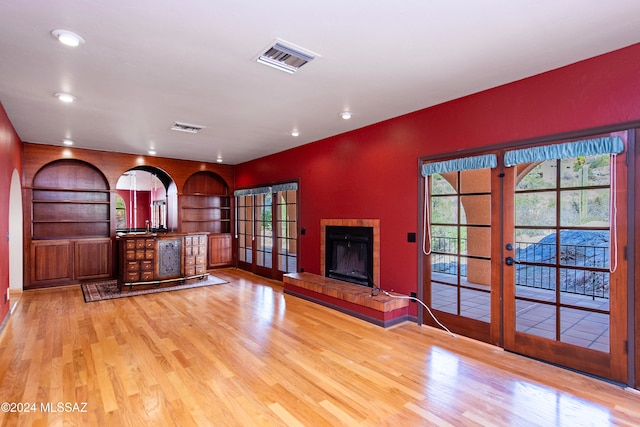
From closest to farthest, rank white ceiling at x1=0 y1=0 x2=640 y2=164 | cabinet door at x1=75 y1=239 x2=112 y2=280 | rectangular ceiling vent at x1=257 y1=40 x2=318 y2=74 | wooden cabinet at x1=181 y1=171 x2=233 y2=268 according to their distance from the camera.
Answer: white ceiling at x1=0 y1=0 x2=640 y2=164 → rectangular ceiling vent at x1=257 y1=40 x2=318 y2=74 → cabinet door at x1=75 y1=239 x2=112 y2=280 → wooden cabinet at x1=181 y1=171 x2=233 y2=268

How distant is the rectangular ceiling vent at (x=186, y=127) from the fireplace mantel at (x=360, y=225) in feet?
8.06

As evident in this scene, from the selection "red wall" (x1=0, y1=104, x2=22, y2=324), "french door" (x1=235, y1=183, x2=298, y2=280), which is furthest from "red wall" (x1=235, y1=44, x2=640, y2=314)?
"red wall" (x1=0, y1=104, x2=22, y2=324)

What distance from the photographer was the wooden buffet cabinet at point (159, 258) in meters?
5.94

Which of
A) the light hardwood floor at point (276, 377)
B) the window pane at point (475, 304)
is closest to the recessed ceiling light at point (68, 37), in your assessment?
the light hardwood floor at point (276, 377)

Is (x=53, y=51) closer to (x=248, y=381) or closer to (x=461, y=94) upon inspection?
(x=248, y=381)

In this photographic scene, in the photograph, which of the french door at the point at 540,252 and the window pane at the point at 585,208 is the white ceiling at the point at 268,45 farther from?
the window pane at the point at 585,208

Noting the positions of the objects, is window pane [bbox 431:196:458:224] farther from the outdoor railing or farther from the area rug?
the area rug

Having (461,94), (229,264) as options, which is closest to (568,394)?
(461,94)

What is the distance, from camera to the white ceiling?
209 cm

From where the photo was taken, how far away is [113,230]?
6836 mm

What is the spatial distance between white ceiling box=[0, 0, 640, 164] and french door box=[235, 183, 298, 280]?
2.54 meters

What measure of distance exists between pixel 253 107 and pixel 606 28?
130 inches

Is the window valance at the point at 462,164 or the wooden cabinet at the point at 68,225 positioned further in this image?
the wooden cabinet at the point at 68,225

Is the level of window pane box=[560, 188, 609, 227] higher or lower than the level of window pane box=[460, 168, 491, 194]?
lower
